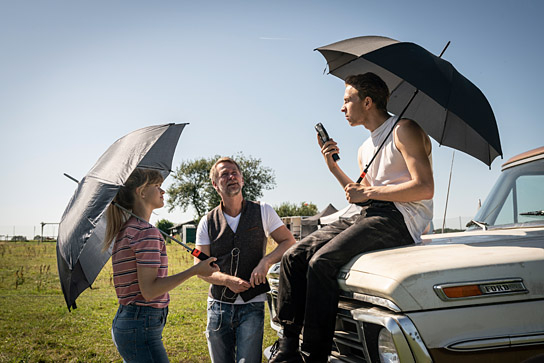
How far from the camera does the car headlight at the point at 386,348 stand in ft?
7.50

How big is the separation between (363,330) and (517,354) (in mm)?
777

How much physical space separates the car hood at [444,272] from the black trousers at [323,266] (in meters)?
0.20

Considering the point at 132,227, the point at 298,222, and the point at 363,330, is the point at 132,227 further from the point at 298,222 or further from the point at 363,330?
the point at 298,222

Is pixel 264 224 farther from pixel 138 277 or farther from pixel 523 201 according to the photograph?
pixel 523 201

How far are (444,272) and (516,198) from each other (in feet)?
7.37

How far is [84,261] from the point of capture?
10.1 ft

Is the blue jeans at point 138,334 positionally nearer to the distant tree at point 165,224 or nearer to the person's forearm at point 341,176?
the person's forearm at point 341,176

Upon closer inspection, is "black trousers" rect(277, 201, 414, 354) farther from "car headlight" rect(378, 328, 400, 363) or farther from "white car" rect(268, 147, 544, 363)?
"car headlight" rect(378, 328, 400, 363)

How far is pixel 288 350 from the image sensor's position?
2.83 m

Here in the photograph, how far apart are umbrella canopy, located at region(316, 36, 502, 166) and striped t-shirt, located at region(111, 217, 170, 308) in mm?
1975

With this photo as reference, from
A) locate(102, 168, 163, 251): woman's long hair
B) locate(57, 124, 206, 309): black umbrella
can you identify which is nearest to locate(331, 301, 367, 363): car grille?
locate(57, 124, 206, 309): black umbrella

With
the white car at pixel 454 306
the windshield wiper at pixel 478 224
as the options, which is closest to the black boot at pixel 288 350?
the white car at pixel 454 306

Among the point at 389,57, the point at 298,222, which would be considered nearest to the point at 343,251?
the point at 389,57

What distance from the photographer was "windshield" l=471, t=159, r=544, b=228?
12.6 feet
